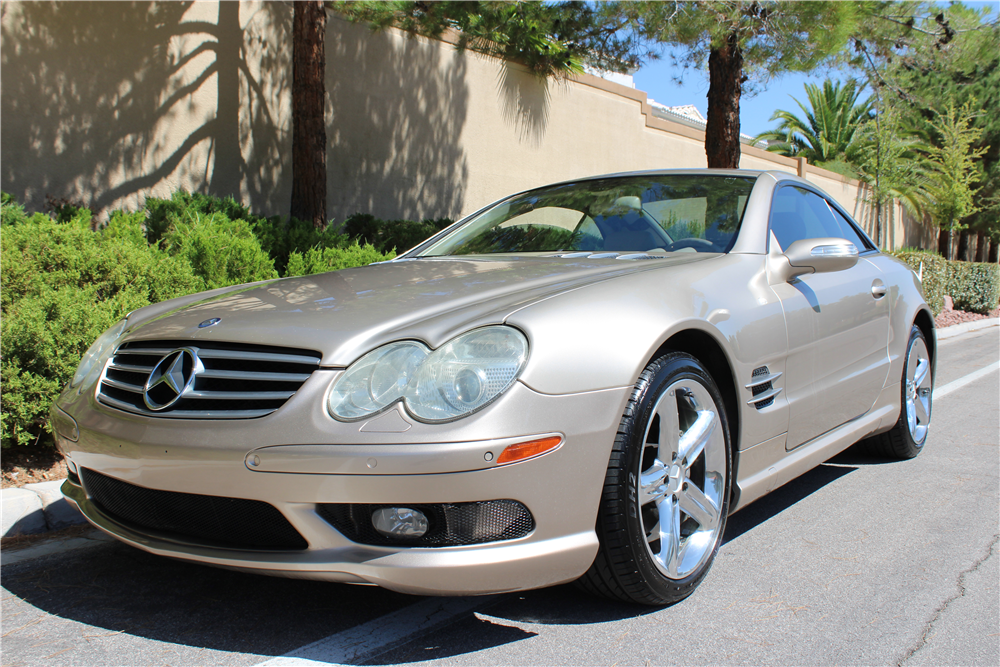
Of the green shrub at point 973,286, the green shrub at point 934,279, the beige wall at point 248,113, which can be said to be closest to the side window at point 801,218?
the beige wall at point 248,113

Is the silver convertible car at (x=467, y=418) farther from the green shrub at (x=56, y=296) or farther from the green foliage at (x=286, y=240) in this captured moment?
the green foliage at (x=286, y=240)

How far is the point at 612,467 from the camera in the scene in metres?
2.29

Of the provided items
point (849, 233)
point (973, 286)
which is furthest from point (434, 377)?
point (973, 286)

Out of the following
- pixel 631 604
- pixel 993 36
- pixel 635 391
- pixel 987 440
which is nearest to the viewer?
pixel 635 391

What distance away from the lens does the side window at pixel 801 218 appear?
3591 millimetres

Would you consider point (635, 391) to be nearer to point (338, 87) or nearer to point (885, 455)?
point (885, 455)

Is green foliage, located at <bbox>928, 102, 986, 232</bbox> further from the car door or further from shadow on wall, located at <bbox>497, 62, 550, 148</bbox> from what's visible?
the car door

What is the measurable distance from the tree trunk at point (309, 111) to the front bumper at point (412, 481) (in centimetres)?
651

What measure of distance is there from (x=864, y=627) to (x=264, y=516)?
1.83 m

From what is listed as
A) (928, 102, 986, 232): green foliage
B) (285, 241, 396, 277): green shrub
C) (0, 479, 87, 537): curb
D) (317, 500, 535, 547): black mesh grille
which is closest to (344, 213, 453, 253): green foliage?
(285, 241, 396, 277): green shrub

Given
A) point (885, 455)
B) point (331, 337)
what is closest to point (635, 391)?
point (331, 337)

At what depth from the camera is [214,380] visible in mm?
2346

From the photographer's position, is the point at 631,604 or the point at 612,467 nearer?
the point at 612,467

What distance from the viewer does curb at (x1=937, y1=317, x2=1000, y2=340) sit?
12816 millimetres
